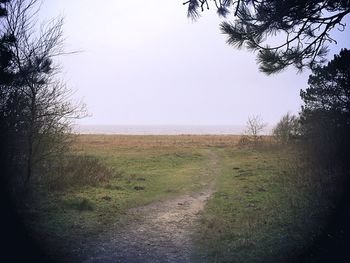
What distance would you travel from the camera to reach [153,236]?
8211mm

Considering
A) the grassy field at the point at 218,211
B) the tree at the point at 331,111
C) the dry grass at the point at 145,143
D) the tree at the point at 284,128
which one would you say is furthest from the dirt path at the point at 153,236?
the tree at the point at 284,128

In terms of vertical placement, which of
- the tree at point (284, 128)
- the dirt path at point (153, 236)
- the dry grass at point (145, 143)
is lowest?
the dirt path at point (153, 236)

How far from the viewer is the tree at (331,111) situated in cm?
1035

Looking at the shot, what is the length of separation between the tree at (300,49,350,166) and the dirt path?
17.2 ft

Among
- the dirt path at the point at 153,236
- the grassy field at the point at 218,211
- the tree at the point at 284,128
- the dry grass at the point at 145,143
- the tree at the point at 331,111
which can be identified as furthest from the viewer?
the dry grass at the point at 145,143

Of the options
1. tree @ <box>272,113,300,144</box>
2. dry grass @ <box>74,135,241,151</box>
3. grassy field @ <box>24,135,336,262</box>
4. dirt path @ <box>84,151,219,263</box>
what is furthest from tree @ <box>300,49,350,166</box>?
Answer: dry grass @ <box>74,135,241,151</box>

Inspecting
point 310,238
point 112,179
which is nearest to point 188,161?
point 112,179

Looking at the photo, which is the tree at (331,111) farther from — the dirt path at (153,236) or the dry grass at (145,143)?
the dry grass at (145,143)

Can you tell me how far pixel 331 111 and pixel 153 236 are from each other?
9137mm

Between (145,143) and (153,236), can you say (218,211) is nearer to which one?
(153,236)

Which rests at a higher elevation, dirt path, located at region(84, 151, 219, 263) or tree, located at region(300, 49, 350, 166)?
tree, located at region(300, 49, 350, 166)

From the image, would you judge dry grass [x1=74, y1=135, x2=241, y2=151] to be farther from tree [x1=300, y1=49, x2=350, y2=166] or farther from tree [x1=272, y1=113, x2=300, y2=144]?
tree [x1=300, y1=49, x2=350, y2=166]

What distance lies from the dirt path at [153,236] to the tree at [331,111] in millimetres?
5235

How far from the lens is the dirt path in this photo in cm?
671
